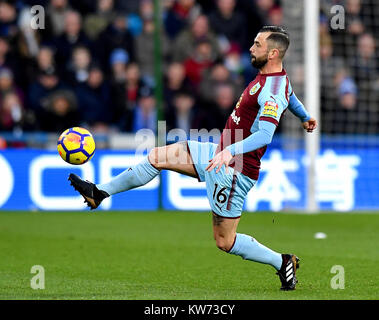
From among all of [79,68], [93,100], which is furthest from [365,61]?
[79,68]

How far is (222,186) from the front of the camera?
23.7ft

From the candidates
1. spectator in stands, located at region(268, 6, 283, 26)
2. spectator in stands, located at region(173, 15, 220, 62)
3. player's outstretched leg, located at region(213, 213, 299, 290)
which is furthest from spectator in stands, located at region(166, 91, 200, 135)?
player's outstretched leg, located at region(213, 213, 299, 290)

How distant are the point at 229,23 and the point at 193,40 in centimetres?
84

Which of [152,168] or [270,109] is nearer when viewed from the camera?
[270,109]

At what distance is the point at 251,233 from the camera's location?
11.9 m

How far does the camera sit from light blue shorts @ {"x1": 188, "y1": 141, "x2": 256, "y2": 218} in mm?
7215

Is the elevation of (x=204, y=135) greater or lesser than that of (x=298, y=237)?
greater

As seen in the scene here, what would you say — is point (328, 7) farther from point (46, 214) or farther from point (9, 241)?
point (9, 241)

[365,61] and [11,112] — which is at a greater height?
[365,61]

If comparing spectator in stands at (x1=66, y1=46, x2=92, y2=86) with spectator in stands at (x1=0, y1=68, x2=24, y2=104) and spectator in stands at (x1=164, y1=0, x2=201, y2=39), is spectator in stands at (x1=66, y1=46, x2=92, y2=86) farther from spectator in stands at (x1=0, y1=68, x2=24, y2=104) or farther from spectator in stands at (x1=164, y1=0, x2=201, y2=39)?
spectator in stands at (x1=164, y1=0, x2=201, y2=39)

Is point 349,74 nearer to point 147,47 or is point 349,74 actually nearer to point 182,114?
point 182,114

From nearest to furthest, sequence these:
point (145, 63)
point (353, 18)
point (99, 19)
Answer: point (99, 19) → point (353, 18) → point (145, 63)

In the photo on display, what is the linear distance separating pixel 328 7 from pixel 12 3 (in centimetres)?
565
